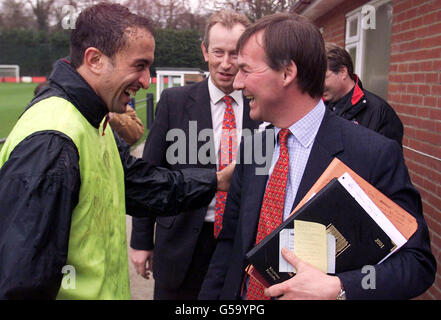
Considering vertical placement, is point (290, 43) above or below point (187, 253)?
above

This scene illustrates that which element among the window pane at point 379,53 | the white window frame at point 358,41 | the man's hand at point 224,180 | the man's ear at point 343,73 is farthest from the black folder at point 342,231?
the white window frame at point 358,41

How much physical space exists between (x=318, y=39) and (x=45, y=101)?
3.70 feet

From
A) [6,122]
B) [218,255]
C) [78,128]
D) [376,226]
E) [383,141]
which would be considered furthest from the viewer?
[6,122]

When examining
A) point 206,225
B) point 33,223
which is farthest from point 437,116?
point 33,223

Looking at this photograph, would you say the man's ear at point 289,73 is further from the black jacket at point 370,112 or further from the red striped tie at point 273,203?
the black jacket at point 370,112

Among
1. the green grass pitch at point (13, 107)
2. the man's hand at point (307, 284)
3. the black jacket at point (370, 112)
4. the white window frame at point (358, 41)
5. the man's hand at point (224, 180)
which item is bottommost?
the green grass pitch at point (13, 107)

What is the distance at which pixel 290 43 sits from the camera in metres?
1.88

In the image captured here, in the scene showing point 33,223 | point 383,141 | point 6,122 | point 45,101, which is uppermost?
point 45,101

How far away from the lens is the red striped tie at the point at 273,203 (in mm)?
1873

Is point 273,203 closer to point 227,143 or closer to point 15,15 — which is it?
point 227,143

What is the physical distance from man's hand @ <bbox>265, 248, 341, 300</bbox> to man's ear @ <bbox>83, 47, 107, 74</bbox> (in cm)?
103

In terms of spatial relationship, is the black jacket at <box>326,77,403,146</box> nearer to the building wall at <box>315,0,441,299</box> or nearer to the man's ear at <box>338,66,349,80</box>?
the man's ear at <box>338,66,349,80</box>

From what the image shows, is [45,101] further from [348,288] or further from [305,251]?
[348,288]

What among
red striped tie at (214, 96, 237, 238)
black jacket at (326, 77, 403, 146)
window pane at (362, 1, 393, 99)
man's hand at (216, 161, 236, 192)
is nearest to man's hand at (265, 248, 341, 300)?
man's hand at (216, 161, 236, 192)
